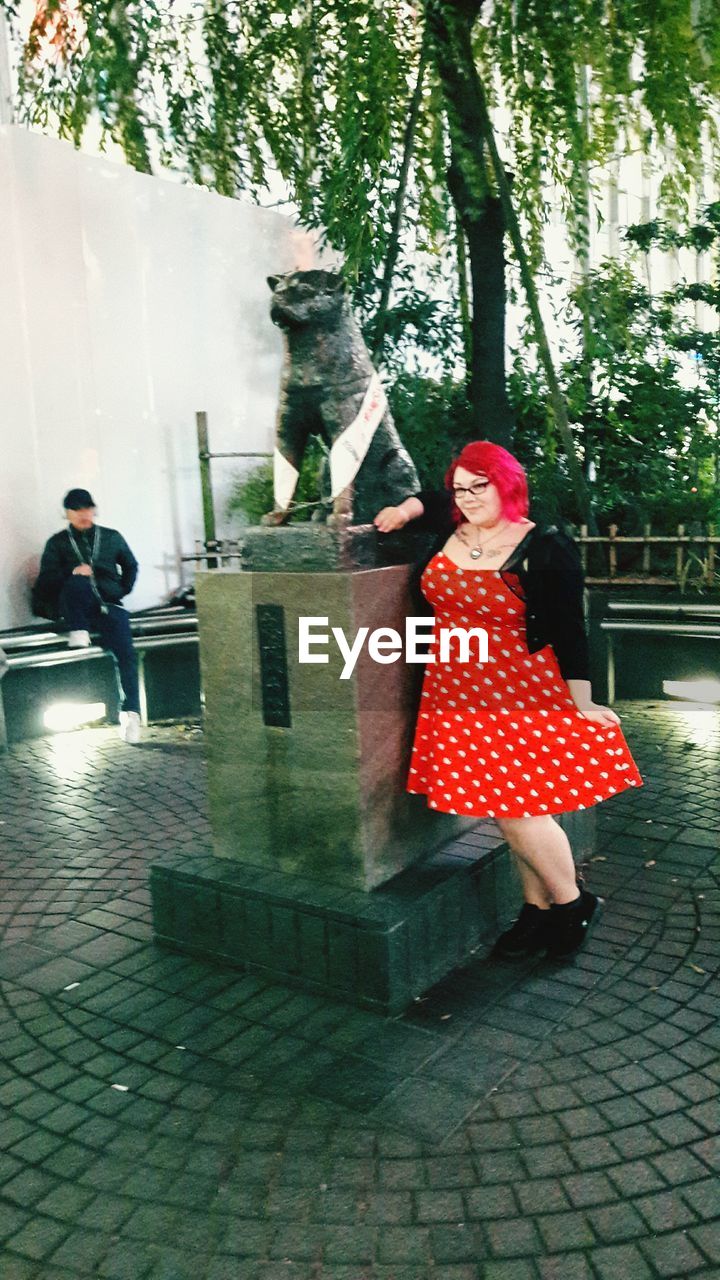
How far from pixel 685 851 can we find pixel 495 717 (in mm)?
1790

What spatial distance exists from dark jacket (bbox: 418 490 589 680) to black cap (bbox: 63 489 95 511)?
15.8 feet

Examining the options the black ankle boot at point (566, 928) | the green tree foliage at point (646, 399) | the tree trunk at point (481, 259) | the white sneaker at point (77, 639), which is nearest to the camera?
the black ankle boot at point (566, 928)

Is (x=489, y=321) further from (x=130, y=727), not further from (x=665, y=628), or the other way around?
(x=130, y=727)

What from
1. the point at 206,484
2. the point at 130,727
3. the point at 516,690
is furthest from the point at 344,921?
the point at 206,484

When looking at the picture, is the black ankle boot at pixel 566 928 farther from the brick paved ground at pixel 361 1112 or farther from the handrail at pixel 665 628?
the handrail at pixel 665 628

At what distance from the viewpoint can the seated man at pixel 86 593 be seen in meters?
7.47

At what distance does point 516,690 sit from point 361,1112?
155 centimetres

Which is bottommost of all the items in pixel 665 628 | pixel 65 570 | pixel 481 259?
pixel 665 628

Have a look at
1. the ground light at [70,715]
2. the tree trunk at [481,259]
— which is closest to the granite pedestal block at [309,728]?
the ground light at [70,715]

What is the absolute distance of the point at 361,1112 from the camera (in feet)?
9.84

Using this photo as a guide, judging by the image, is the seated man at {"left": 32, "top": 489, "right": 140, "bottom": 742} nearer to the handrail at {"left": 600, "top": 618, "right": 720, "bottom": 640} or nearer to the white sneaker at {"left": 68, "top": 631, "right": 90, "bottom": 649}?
the white sneaker at {"left": 68, "top": 631, "right": 90, "bottom": 649}

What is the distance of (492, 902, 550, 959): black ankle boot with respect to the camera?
391cm

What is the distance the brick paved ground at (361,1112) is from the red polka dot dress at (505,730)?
0.73 meters

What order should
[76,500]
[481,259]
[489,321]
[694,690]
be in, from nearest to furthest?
[76,500]
[694,690]
[481,259]
[489,321]
